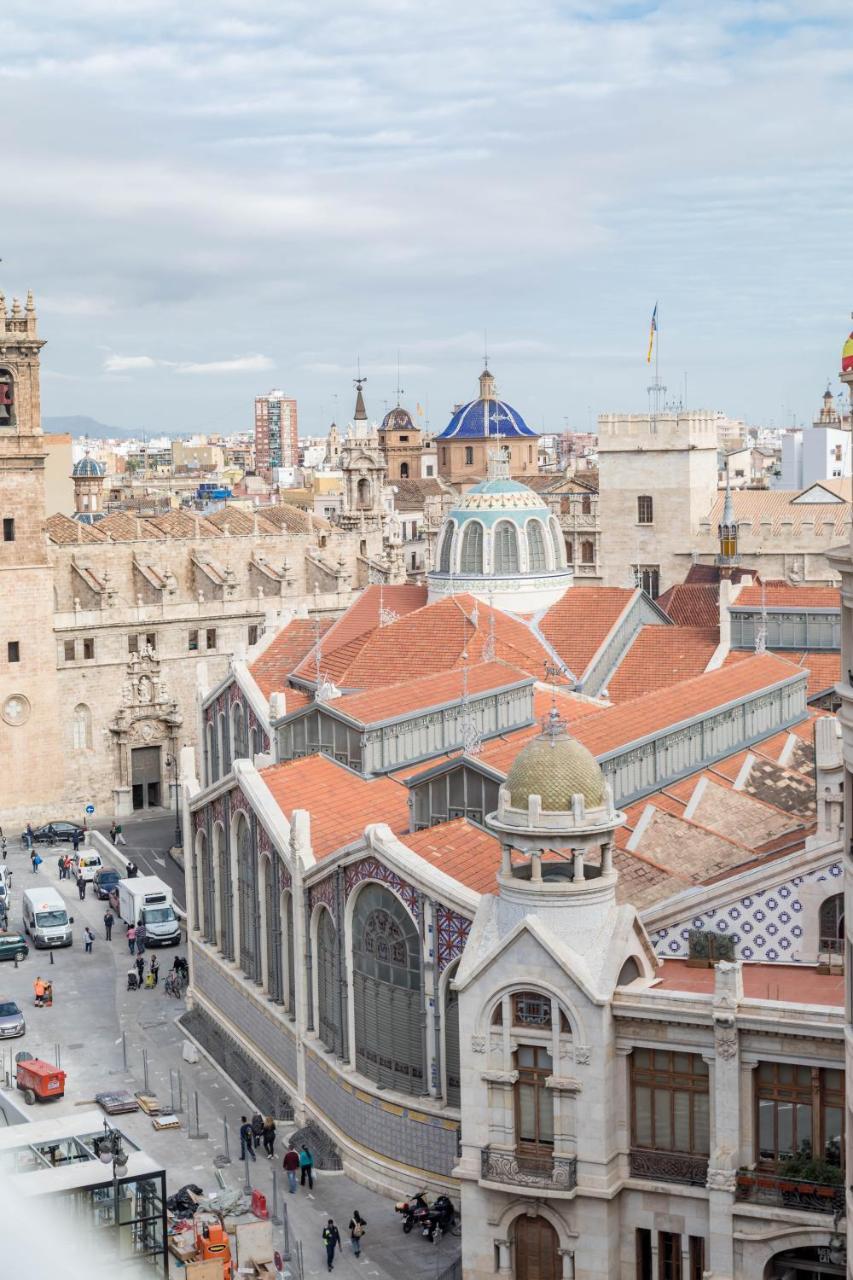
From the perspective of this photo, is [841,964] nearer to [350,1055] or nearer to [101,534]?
[350,1055]

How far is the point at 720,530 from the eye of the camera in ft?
307

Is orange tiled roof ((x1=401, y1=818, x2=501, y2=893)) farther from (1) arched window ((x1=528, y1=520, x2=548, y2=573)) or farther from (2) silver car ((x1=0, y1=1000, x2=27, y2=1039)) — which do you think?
(1) arched window ((x1=528, y1=520, x2=548, y2=573))

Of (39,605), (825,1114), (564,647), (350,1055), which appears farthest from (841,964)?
(39,605)

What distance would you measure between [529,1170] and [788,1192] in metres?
4.96

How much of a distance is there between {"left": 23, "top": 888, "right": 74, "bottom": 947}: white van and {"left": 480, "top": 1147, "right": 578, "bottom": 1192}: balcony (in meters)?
34.4

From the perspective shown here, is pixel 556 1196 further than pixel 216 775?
No

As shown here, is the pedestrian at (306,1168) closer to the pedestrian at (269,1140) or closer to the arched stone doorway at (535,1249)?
the pedestrian at (269,1140)

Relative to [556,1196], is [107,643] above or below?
above

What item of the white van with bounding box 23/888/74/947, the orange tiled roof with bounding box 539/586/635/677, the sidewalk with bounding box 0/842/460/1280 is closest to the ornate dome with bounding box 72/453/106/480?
the sidewalk with bounding box 0/842/460/1280

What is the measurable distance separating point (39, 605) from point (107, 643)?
467 cm

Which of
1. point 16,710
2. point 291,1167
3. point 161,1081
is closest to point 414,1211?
point 291,1167

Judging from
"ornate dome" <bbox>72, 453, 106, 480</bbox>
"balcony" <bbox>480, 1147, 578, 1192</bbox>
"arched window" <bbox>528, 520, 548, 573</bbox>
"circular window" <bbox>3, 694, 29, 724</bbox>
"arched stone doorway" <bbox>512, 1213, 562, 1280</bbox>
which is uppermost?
"ornate dome" <bbox>72, 453, 106, 480</bbox>

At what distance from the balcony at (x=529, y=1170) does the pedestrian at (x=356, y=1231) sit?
6.56m

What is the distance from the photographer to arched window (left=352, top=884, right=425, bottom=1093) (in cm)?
4238
